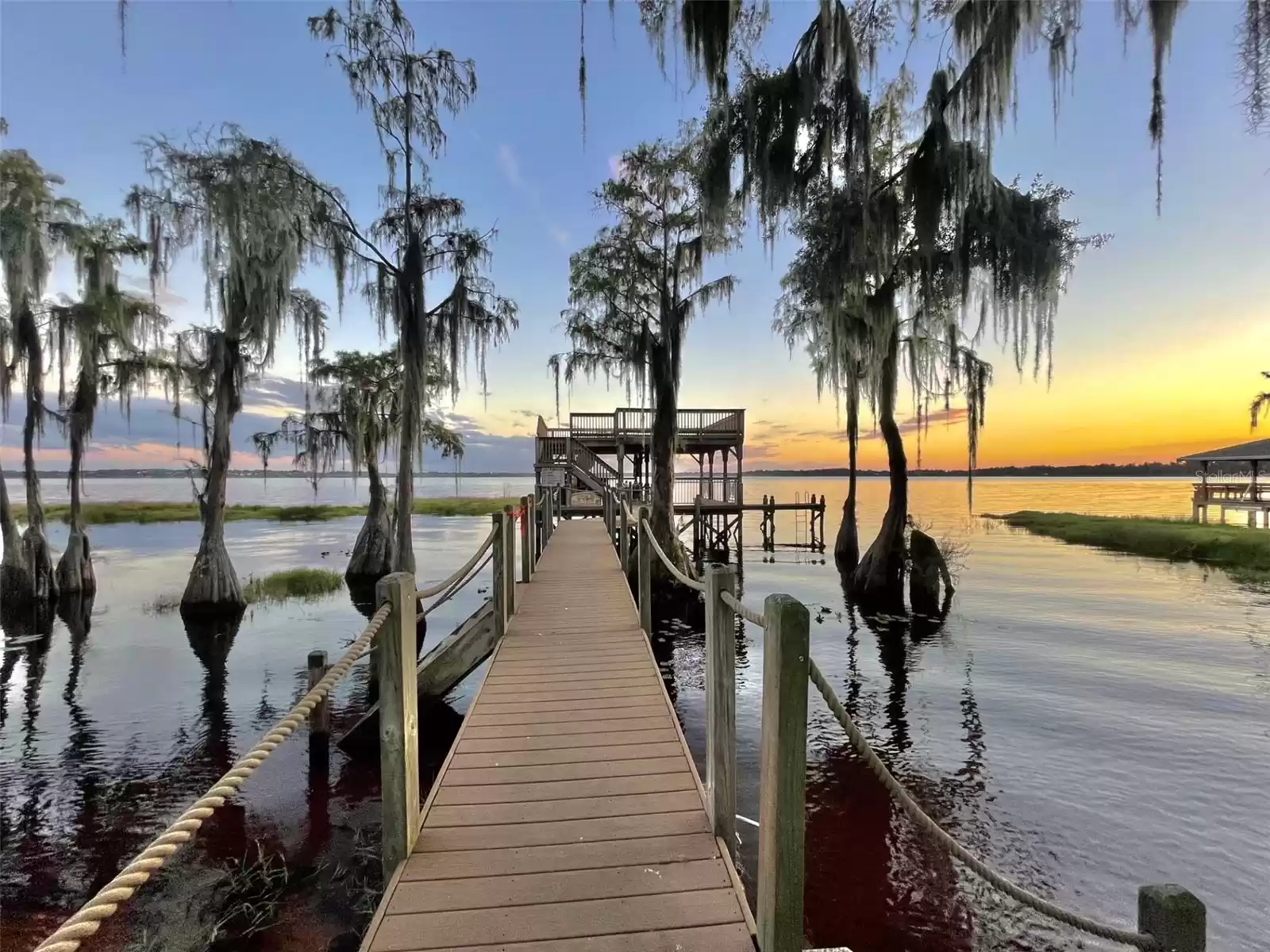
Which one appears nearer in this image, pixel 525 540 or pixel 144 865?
pixel 144 865

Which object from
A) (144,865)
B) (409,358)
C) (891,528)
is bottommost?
(891,528)

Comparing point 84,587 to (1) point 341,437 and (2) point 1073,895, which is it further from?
(2) point 1073,895

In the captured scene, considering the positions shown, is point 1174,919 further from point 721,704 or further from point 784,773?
point 721,704

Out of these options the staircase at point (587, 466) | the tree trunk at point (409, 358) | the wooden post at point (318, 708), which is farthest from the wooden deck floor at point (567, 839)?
the staircase at point (587, 466)

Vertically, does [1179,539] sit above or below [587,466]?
below

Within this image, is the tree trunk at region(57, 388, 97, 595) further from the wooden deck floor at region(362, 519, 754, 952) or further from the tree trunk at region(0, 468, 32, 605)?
the wooden deck floor at region(362, 519, 754, 952)

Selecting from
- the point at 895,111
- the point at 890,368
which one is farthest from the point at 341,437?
the point at 895,111

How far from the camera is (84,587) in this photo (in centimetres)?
1717

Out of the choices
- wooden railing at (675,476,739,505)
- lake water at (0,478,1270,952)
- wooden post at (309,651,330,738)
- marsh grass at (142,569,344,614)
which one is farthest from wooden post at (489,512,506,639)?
wooden railing at (675,476,739,505)

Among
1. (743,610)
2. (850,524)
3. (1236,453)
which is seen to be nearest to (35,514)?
(743,610)

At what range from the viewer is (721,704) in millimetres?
3205

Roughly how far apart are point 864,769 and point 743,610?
5.91 metres

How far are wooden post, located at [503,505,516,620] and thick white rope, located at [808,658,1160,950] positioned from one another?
513cm

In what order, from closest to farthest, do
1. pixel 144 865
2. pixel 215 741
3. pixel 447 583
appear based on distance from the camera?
pixel 144 865 → pixel 447 583 → pixel 215 741
